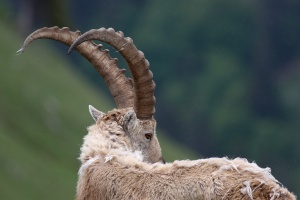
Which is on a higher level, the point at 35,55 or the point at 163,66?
the point at 163,66

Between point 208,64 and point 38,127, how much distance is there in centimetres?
7423

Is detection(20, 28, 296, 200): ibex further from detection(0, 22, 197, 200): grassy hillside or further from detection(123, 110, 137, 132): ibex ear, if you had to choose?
detection(0, 22, 197, 200): grassy hillside

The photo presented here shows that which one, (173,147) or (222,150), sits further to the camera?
(222,150)

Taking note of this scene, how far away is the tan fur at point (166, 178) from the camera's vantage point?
10992mm

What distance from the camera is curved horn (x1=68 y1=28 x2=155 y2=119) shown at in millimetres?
13148

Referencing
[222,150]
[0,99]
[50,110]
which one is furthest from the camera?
[222,150]

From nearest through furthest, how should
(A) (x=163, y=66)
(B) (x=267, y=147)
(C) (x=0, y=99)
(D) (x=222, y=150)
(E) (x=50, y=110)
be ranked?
(C) (x=0, y=99) < (E) (x=50, y=110) < (D) (x=222, y=150) < (B) (x=267, y=147) < (A) (x=163, y=66)

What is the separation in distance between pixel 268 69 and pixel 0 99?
74.8 meters

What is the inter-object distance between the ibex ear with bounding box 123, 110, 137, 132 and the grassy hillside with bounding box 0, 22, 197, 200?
26440 mm

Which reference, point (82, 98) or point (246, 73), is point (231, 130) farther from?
point (82, 98)

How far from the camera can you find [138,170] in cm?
1156

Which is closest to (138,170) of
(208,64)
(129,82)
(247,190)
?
(247,190)

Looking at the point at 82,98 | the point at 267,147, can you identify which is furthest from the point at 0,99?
the point at 267,147

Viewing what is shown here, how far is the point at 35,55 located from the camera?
65.4 meters
